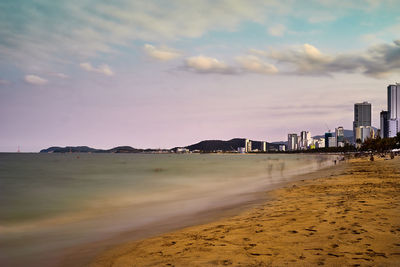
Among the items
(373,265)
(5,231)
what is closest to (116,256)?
(373,265)

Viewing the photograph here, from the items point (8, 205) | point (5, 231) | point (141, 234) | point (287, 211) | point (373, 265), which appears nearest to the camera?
point (373, 265)

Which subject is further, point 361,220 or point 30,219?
point 30,219

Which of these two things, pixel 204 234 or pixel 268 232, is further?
pixel 204 234

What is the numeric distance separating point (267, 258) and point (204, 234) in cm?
291

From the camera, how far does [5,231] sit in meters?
11.8

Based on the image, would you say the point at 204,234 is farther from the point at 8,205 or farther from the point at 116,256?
the point at 8,205

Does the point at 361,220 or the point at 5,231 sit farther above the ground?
the point at 361,220

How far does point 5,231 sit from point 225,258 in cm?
1016

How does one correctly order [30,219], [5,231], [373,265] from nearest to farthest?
[373,265] < [5,231] < [30,219]

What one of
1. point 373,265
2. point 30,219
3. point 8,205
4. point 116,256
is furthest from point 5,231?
point 373,265

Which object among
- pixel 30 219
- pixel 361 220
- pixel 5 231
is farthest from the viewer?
pixel 30 219

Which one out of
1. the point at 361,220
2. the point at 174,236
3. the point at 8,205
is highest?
the point at 361,220

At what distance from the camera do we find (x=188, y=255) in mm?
6461

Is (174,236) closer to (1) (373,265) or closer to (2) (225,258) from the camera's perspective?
(2) (225,258)
